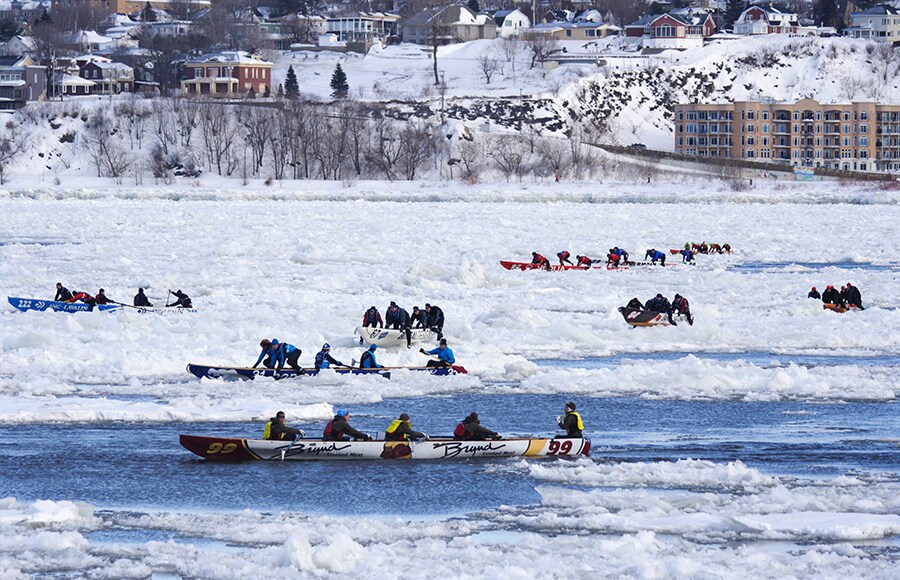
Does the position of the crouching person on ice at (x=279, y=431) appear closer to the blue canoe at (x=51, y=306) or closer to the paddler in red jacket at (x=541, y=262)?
the blue canoe at (x=51, y=306)

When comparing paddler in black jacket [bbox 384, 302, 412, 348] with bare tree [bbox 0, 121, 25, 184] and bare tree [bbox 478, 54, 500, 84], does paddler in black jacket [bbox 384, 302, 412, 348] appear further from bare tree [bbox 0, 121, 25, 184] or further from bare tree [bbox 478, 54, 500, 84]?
bare tree [bbox 478, 54, 500, 84]

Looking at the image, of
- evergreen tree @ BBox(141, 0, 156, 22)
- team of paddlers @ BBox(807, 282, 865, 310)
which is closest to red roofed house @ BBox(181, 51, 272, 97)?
evergreen tree @ BBox(141, 0, 156, 22)

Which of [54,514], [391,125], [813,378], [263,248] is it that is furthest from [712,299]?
[391,125]

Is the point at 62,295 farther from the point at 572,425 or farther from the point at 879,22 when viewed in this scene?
the point at 879,22

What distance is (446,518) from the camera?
19688 millimetres

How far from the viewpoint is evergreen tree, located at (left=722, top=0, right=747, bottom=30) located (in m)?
176

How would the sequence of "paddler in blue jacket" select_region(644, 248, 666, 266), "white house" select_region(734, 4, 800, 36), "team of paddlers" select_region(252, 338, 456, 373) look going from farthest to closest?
"white house" select_region(734, 4, 800, 36) < "paddler in blue jacket" select_region(644, 248, 666, 266) < "team of paddlers" select_region(252, 338, 456, 373)

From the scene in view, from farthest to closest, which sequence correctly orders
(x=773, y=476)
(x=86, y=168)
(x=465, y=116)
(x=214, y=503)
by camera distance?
(x=465, y=116)
(x=86, y=168)
(x=773, y=476)
(x=214, y=503)

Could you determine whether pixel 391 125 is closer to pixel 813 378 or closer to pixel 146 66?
pixel 146 66

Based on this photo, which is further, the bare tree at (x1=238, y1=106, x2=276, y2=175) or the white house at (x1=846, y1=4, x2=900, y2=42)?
the white house at (x1=846, y1=4, x2=900, y2=42)

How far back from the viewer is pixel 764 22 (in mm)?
167125

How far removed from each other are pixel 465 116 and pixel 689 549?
11810 centimetres

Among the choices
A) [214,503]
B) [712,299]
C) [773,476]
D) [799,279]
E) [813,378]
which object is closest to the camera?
[214,503]

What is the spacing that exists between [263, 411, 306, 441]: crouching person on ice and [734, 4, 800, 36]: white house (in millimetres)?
151011
